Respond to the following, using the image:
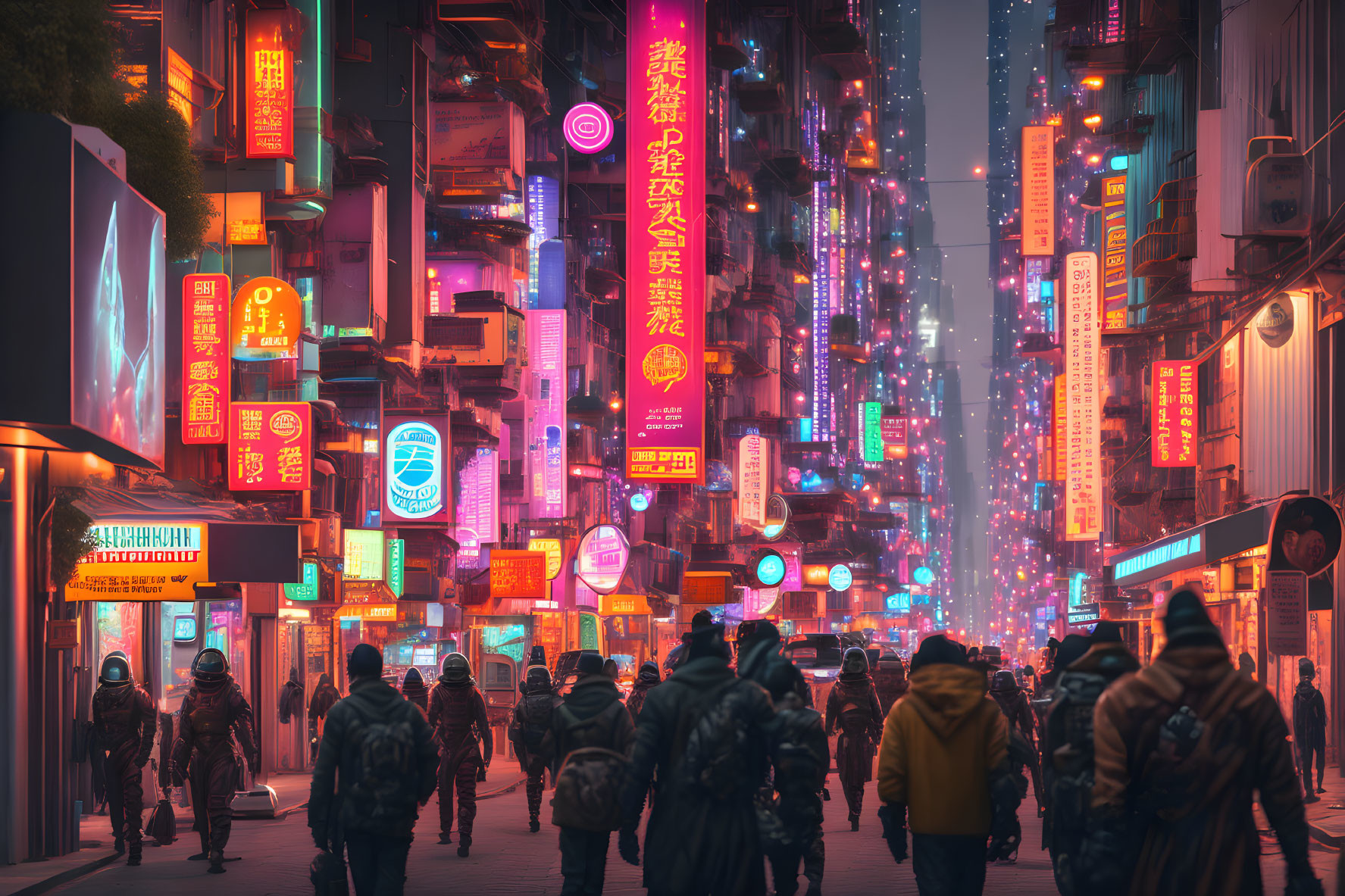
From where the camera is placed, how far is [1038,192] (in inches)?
2635

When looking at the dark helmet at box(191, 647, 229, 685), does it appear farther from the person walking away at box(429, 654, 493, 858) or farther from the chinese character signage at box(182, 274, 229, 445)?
the chinese character signage at box(182, 274, 229, 445)

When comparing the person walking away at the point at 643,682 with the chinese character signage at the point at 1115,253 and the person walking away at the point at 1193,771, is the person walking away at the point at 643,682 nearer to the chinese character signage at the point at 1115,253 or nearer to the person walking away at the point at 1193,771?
the person walking away at the point at 1193,771

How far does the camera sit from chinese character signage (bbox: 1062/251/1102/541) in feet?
164

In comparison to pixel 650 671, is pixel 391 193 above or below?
above

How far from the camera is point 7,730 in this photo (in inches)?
611

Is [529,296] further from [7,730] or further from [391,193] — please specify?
[7,730]

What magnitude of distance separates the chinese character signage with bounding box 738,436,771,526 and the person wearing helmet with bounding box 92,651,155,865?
48.3m

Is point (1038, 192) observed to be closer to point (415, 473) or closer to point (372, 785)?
point (415, 473)

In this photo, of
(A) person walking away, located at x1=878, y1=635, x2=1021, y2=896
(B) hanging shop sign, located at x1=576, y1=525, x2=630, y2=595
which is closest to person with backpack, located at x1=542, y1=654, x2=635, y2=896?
(A) person walking away, located at x1=878, y1=635, x2=1021, y2=896

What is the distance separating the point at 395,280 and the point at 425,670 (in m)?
9.73

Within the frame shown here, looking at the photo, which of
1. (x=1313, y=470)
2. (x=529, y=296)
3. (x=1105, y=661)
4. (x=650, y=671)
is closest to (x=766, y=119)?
(x=529, y=296)

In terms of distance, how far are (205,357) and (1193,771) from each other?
62.2 feet

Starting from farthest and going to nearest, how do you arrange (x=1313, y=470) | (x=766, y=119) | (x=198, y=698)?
1. (x=766, y=119)
2. (x=1313, y=470)
3. (x=198, y=698)

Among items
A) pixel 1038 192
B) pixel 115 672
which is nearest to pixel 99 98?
pixel 115 672
